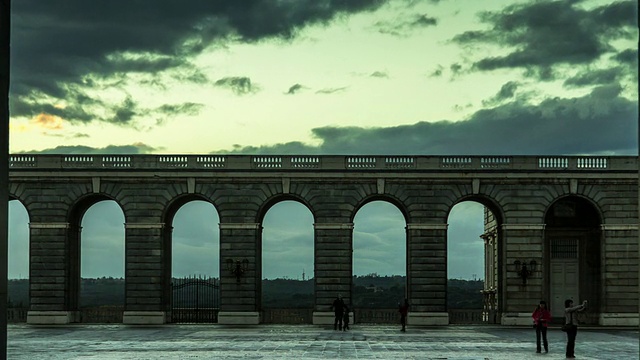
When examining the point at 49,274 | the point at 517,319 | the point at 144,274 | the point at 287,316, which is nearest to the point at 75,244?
the point at 49,274

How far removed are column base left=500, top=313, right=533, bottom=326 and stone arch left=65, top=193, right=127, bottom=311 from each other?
75.6ft

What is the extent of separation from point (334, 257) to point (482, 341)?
53.8 feet

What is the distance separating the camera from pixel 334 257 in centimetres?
5991

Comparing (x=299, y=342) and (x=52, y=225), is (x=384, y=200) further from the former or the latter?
(x=52, y=225)

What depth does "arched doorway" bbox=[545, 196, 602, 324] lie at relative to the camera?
61562 mm

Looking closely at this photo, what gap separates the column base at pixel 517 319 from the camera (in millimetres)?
58812

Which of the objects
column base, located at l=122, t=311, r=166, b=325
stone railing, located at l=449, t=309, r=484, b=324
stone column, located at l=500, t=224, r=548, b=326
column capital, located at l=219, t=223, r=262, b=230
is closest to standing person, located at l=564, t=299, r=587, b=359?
stone column, located at l=500, t=224, r=548, b=326

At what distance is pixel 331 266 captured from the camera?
5991 centimetres

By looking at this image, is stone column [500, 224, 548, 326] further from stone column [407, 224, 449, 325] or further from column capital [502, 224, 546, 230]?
stone column [407, 224, 449, 325]

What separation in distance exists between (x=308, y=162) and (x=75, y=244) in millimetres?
15038

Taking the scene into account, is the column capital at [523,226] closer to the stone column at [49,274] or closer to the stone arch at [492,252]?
the stone arch at [492,252]

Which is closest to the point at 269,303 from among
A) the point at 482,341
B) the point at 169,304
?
the point at 169,304

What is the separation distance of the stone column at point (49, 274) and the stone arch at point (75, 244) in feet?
1.04

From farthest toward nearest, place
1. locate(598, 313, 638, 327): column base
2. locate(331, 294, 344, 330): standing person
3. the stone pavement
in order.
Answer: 1. locate(598, 313, 638, 327): column base
2. locate(331, 294, 344, 330): standing person
3. the stone pavement
